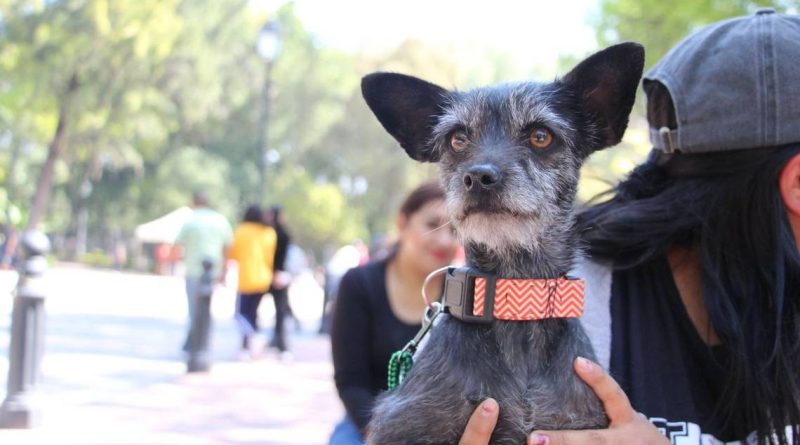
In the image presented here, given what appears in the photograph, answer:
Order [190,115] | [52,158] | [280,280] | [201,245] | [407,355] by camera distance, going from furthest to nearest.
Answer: [190,115], [52,158], [280,280], [201,245], [407,355]

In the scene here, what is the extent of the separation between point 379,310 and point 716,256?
240 cm

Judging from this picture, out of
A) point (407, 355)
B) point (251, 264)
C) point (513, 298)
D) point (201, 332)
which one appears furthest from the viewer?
point (251, 264)

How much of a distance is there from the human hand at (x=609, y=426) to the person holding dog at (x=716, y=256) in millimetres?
36

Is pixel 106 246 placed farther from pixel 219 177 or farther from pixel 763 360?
pixel 763 360

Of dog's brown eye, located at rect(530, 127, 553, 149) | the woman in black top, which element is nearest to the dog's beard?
dog's brown eye, located at rect(530, 127, 553, 149)

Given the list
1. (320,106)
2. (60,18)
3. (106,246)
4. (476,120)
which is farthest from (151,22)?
(106,246)

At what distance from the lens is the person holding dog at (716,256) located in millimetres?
2340

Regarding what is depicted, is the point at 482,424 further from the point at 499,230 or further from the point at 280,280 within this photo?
the point at 280,280

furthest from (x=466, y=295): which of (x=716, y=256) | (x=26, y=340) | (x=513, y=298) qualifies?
(x=26, y=340)

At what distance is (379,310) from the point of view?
4637mm

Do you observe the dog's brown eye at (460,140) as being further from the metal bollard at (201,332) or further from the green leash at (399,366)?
the metal bollard at (201,332)

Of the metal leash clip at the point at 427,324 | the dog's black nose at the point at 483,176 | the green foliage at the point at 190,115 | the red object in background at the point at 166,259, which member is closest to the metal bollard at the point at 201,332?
the metal leash clip at the point at 427,324

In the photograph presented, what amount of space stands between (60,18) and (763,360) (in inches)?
1320

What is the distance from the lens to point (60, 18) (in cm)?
3170
